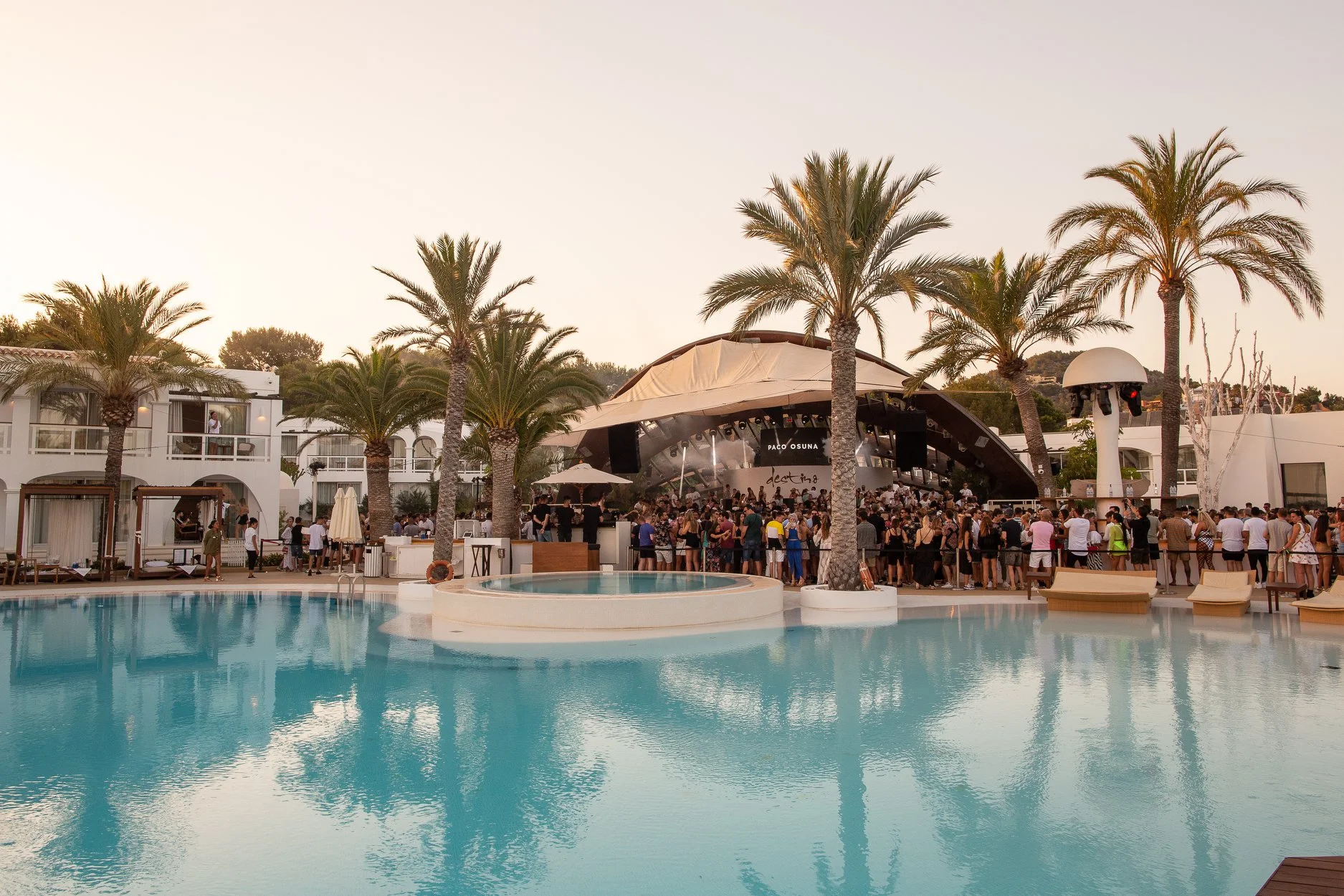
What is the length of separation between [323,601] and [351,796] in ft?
40.7

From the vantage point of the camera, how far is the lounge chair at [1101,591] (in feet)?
46.5

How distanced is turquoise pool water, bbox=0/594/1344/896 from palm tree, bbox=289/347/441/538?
46.1 feet

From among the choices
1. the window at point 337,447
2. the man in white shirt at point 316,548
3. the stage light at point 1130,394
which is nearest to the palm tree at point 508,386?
the man in white shirt at point 316,548

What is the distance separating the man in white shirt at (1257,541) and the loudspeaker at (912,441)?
1551 centimetres

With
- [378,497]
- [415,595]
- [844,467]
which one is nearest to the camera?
[844,467]

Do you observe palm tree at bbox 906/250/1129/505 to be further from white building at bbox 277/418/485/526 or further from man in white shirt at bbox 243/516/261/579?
white building at bbox 277/418/485/526

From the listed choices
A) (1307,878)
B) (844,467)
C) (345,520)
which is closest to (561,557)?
(345,520)

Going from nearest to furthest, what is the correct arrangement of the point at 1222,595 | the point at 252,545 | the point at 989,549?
the point at 1222,595
the point at 989,549
the point at 252,545

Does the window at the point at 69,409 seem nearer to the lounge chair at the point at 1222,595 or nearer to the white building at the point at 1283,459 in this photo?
the lounge chair at the point at 1222,595

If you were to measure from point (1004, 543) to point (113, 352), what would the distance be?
67.8ft

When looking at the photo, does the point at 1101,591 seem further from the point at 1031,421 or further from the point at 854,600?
the point at 1031,421

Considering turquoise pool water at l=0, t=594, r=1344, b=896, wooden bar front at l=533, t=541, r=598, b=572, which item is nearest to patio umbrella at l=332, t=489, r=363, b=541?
wooden bar front at l=533, t=541, r=598, b=572

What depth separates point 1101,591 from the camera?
1445cm

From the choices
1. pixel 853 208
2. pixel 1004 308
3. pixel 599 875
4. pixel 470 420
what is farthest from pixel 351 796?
pixel 470 420
